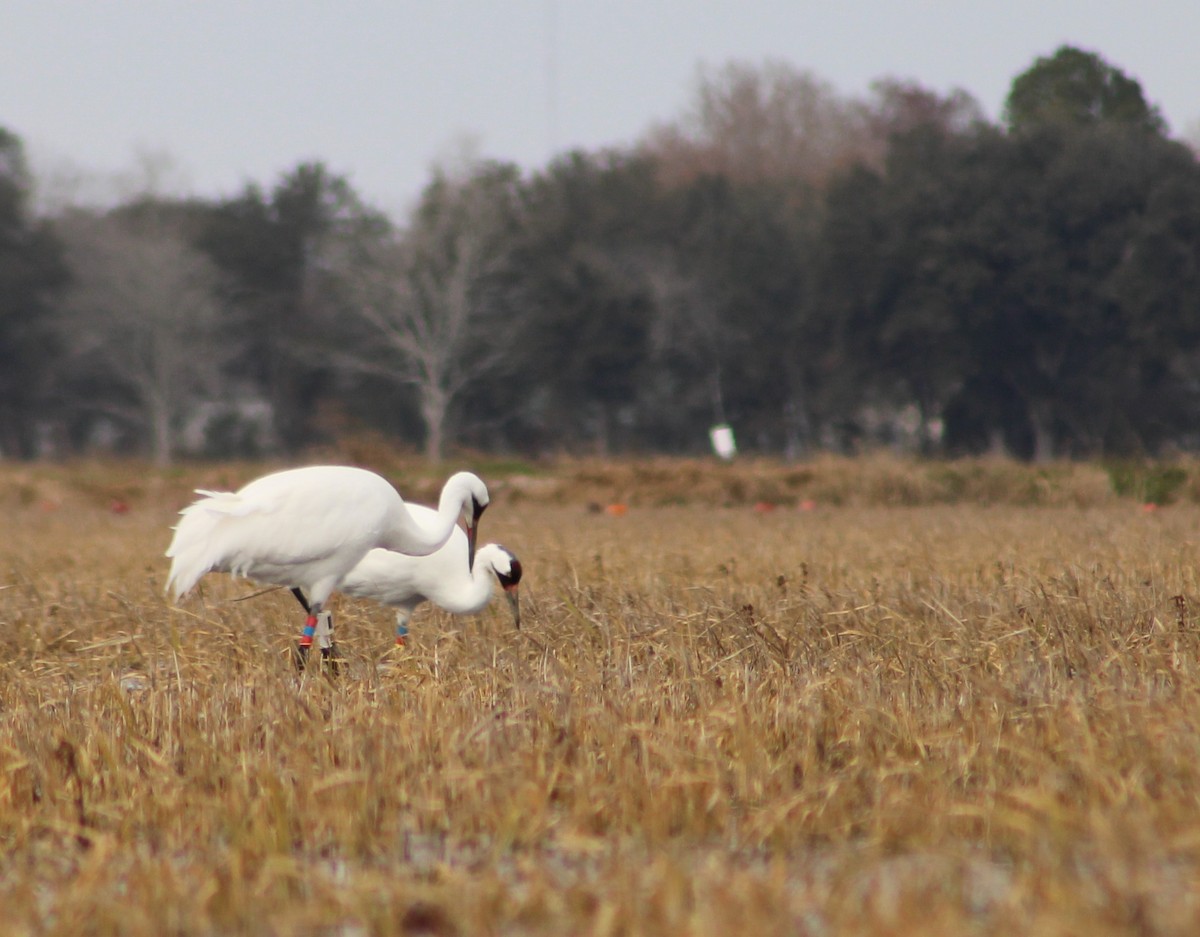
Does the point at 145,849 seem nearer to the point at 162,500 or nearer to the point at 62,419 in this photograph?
the point at 162,500

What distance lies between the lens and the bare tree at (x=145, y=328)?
49844 mm

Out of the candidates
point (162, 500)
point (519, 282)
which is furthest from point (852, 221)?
point (162, 500)

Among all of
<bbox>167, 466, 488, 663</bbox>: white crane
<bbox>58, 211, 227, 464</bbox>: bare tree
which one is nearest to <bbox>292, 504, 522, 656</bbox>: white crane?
<bbox>167, 466, 488, 663</bbox>: white crane

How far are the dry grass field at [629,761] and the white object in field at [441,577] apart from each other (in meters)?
0.24

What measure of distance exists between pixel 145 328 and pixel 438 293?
1076 cm

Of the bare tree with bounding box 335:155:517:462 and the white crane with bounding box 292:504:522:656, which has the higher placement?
the bare tree with bounding box 335:155:517:462

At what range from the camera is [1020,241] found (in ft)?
129

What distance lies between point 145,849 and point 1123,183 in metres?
39.1

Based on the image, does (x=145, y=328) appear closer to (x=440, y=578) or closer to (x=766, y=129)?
(x=766, y=129)

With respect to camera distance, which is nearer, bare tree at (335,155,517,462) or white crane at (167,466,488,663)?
white crane at (167,466,488,663)

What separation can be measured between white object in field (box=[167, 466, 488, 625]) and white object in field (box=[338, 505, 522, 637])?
355mm

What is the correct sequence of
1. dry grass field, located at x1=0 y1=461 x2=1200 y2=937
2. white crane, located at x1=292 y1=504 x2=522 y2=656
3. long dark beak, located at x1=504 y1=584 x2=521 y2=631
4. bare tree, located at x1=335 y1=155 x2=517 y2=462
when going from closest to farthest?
1. dry grass field, located at x1=0 y1=461 x2=1200 y2=937
2. long dark beak, located at x1=504 y1=584 x2=521 y2=631
3. white crane, located at x1=292 y1=504 x2=522 y2=656
4. bare tree, located at x1=335 y1=155 x2=517 y2=462

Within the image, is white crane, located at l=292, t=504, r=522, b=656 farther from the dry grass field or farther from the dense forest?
the dense forest

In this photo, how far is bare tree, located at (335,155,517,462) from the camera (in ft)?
155
